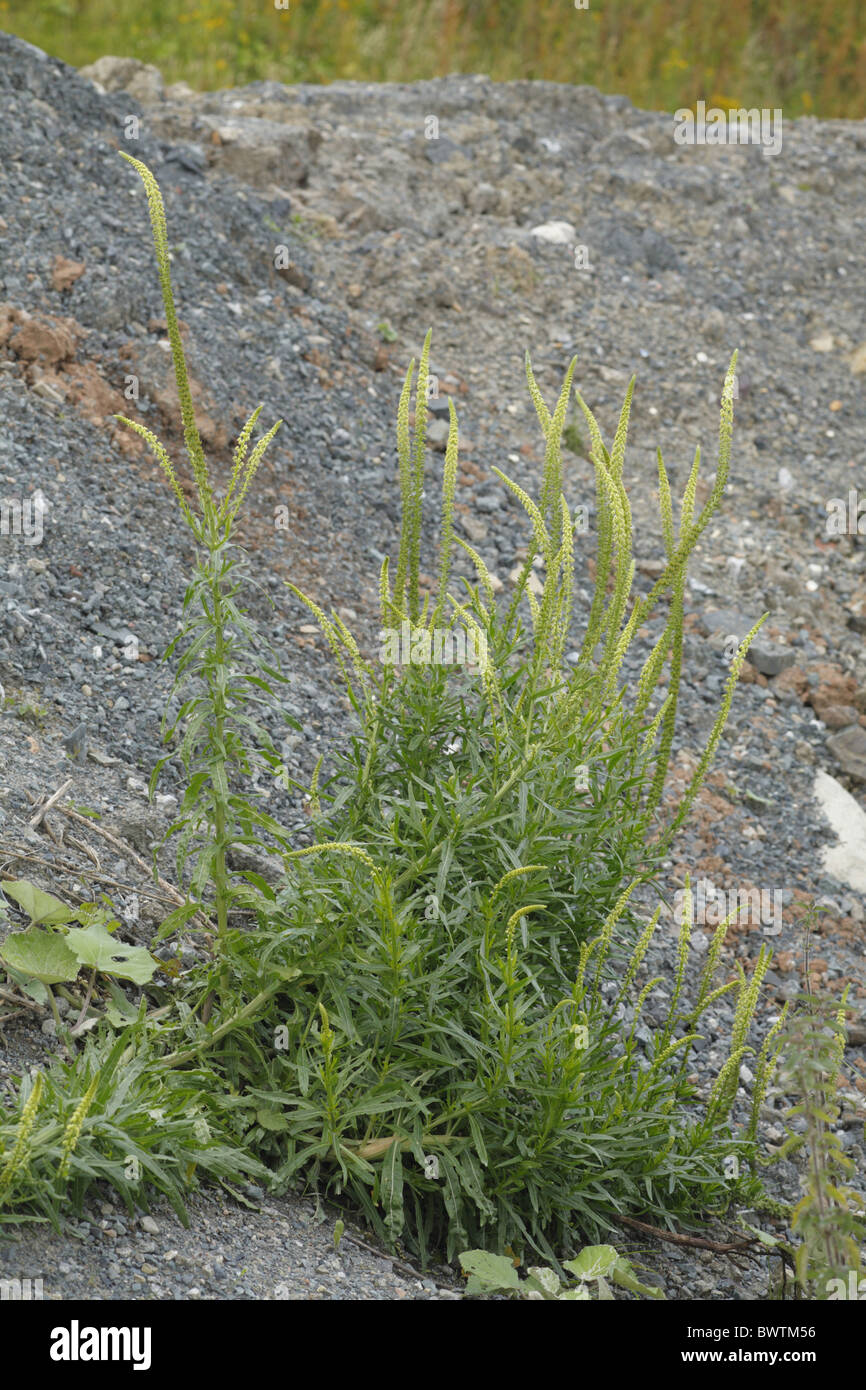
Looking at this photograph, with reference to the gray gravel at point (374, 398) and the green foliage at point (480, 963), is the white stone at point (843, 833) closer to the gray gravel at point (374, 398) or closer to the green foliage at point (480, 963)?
the gray gravel at point (374, 398)

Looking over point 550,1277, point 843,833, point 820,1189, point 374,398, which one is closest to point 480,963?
point 550,1277

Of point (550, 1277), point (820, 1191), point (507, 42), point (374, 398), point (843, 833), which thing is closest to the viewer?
point (820, 1191)

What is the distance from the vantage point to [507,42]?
10.4 m

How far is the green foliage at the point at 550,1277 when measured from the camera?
103 inches

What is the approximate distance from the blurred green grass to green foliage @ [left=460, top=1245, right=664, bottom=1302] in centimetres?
828

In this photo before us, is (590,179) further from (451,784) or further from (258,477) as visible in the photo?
(451,784)

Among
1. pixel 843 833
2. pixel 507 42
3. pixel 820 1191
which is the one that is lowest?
pixel 820 1191

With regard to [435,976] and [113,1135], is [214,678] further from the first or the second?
[113,1135]

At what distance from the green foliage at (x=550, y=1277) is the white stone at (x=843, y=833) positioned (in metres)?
2.40

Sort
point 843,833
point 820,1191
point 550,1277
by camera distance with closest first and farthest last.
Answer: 1. point 820,1191
2. point 550,1277
3. point 843,833

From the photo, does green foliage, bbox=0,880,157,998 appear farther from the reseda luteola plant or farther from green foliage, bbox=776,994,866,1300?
green foliage, bbox=776,994,866,1300

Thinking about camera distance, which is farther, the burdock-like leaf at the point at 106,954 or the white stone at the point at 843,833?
the white stone at the point at 843,833

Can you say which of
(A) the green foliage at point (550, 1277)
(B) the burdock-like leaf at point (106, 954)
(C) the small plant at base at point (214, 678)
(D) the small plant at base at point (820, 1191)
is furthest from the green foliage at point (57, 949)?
(D) the small plant at base at point (820, 1191)

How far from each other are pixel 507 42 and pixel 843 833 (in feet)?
25.8
